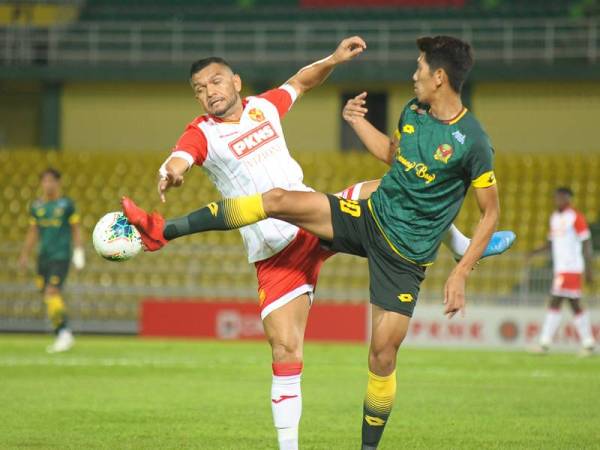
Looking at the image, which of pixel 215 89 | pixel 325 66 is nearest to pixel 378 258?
pixel 215 89

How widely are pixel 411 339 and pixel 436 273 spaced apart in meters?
1.60

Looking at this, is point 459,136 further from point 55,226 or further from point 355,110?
point 55,226

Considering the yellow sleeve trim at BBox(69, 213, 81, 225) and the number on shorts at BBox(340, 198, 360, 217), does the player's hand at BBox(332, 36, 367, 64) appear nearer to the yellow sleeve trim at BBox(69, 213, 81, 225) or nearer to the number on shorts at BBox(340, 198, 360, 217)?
the number on shorts at BBox(340, 198, 360, 217)

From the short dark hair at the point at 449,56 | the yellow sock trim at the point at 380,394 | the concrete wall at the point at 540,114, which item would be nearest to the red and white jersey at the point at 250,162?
the yellow sock trim at the point at 380,394

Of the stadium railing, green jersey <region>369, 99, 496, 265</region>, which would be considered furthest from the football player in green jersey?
green jersey <region>369, 99, 496, 265</region>

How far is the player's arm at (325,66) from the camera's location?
6887 mm

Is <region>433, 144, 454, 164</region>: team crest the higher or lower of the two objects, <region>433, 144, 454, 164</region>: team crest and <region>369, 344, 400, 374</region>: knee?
the higher

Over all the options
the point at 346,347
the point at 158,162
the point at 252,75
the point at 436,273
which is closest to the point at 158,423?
the point at 346,347

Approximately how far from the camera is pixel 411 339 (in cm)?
1725

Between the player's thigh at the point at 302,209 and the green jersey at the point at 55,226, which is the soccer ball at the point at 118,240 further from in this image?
the green jersey at the point at 55,226

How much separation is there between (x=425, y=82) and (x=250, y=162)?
115 centimetres

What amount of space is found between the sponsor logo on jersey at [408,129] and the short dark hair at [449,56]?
0.32m

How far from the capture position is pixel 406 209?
608 cm

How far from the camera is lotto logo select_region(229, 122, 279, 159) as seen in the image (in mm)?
6454
